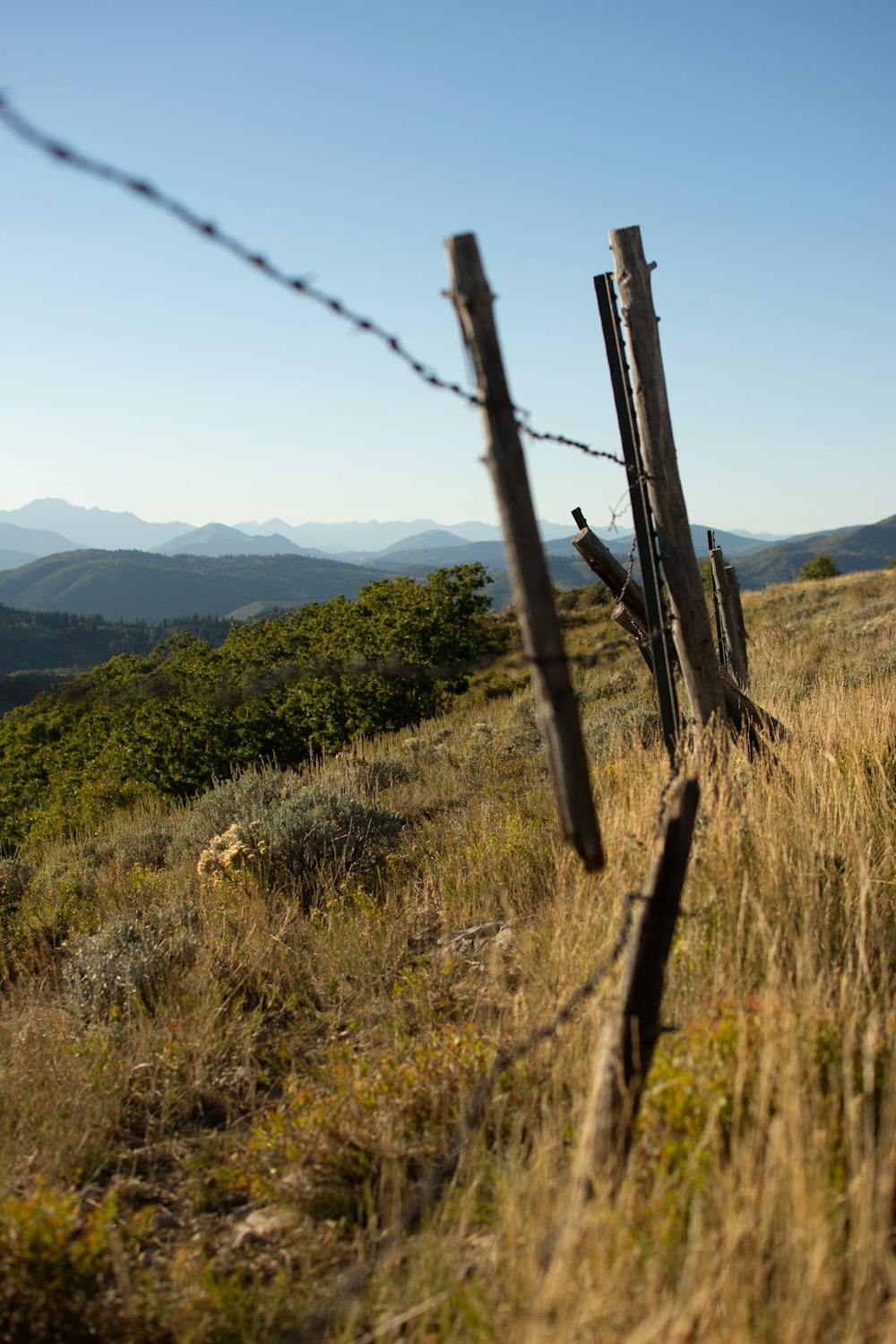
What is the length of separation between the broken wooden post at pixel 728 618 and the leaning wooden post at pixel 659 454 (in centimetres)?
434

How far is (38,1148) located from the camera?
316 centimetres

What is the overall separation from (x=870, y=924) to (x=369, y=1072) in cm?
209

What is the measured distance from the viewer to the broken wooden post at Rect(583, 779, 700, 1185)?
2.22 metres

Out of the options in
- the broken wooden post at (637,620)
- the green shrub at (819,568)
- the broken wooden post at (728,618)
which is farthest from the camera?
the green shrub at (819,568)

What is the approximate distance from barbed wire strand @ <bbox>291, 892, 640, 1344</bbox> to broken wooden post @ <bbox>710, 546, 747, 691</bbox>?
19.2 feet

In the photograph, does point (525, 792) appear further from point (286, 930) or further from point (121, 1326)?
point (121, 1326)

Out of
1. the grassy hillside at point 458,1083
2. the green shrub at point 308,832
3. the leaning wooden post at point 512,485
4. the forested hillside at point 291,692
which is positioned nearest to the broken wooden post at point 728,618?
the grassy hillside at point 458,1083

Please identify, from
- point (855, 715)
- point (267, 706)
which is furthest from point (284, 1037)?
point (267, 706)

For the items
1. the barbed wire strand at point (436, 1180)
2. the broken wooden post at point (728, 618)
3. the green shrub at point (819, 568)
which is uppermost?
the green shrub at point (819, 568)

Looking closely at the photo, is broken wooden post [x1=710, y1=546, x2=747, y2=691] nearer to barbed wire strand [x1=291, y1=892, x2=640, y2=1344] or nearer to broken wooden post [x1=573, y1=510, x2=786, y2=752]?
broken wooden post [x1=573, y1=510, x2=786, y2=752]

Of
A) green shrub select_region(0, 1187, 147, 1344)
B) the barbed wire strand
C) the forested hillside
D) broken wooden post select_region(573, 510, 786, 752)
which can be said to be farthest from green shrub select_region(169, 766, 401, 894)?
the forested hillside

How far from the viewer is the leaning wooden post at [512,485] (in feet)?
7.16

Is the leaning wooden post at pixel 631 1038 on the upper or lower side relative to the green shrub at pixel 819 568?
lower

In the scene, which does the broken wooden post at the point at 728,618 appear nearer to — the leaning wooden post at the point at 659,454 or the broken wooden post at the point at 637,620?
the broken wooden post at the point at 637,620
